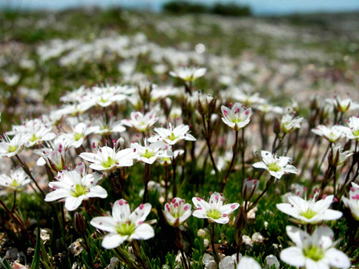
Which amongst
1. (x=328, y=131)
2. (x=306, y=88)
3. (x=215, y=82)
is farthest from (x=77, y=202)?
(x=306, y=88)

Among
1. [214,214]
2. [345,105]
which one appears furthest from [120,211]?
[345,105]

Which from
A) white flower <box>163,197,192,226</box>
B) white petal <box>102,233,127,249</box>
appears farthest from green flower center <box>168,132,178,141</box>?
white petal <box>102,233,127,249</box>

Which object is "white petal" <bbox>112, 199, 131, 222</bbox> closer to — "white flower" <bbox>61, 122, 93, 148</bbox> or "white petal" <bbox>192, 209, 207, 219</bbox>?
"white petal" <bbox>192, 209, 207, 219</bbox>

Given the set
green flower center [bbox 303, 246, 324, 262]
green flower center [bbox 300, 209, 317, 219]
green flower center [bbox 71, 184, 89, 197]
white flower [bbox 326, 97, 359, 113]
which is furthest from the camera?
white flower [bbox 326, 97, 359, 113]

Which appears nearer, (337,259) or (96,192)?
(337,259)

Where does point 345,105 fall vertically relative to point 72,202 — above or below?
above

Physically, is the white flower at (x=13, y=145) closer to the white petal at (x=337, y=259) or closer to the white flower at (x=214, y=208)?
the white flower at (x=214, y=208)

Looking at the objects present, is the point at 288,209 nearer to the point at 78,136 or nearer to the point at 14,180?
the point at 78,136
